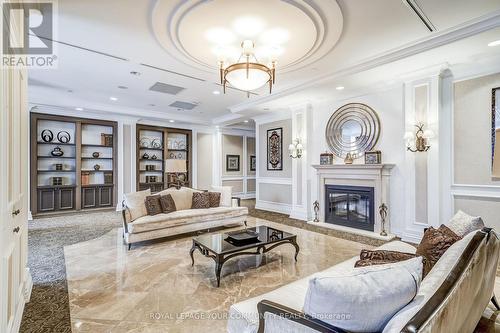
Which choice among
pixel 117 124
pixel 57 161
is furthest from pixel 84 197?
pixel 117 124

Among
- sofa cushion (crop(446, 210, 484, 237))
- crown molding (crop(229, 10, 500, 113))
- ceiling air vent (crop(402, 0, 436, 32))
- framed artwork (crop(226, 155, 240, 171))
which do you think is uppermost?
ceiling air vent (crop(402, 0, 436, 32))

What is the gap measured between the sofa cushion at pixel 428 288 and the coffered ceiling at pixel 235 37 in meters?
2.45

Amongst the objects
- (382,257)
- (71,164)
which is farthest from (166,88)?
(382,257)

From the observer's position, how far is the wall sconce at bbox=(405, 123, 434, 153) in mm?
4004

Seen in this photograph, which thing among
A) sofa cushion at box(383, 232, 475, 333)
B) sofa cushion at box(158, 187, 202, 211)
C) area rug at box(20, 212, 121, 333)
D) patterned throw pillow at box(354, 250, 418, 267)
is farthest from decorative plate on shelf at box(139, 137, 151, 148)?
sofa cushion at box(383, 232, 475, 333)

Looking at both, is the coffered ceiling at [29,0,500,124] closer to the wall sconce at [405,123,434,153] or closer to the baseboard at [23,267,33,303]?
the wall sconce at [405,123,434,153]

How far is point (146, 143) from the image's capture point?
26.5ft

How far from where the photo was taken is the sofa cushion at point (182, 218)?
3.98 m

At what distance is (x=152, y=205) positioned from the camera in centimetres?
440

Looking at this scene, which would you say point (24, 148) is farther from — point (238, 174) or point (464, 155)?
point (238, 174)

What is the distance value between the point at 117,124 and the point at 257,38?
5.76 metres

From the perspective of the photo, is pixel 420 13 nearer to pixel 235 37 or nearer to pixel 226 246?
pixel 235 37

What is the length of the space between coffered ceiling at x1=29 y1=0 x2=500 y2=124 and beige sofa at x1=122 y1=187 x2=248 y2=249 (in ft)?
7.48

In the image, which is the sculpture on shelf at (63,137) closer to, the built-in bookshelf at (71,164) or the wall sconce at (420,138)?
the built-in bookshelf at (71,164)
